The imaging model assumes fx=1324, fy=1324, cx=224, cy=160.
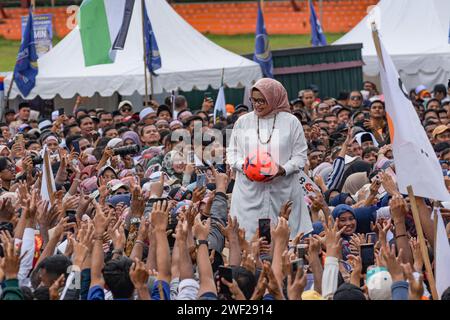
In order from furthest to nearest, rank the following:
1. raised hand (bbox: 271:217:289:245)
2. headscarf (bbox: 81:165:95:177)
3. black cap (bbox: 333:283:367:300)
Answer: headscarf (bbox: 81:165:95:177)
raised hand (bbox: 271:217:289:245)
black cap (bbox: 333:283:367:300)

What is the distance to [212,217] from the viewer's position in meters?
9.09

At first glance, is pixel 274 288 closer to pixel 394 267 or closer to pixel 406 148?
pixel 394 267

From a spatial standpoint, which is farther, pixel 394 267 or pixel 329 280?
pixel 329 280

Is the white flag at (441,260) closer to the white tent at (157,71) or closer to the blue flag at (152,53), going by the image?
the blue flag at (152,53)

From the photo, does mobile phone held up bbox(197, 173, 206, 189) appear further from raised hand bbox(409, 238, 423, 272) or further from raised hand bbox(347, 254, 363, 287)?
raised hand bbox(347, 254, 363, 287)

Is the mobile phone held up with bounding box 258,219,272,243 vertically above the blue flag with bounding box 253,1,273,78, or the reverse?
the blue flag with bounding box 253,1,273,78

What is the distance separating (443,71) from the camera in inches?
1030

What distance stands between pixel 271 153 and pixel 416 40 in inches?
725

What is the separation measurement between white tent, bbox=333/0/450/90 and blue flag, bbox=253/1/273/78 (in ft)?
9.76

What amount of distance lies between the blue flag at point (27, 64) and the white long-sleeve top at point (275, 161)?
13.2m

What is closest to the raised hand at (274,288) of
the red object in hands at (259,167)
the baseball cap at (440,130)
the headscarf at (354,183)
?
the red object in hands at (259,167)

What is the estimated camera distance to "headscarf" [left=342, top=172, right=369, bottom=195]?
11.6 meters

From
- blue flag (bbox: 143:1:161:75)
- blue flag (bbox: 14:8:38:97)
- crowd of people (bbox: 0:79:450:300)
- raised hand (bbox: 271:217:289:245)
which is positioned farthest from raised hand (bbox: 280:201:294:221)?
blue flag (bbox: 14:8:38:97)

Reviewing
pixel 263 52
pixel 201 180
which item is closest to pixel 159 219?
pixel 201 180
